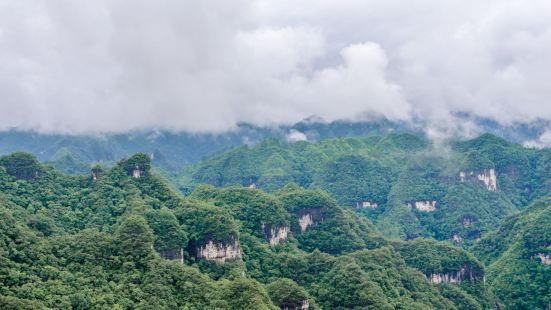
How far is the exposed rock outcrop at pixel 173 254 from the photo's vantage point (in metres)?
74.7

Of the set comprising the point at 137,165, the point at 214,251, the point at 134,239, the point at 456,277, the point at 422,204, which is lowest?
the point at 456,277

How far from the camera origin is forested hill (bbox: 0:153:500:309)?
62.1 m

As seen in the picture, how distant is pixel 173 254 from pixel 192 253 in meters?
5.41

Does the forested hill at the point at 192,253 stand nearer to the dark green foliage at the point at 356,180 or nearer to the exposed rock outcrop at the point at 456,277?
the exposed rock outcrop at the point at 456,277

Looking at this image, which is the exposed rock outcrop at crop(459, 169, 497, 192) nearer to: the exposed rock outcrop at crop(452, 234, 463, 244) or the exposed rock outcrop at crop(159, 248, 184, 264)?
the exposed rock outcrop at crop(452, 234, 463, 244)

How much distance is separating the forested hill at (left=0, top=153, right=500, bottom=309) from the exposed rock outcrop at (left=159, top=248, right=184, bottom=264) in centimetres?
15

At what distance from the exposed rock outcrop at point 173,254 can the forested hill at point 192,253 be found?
6.0 inches

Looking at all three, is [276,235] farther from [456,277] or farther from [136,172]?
[456,277]

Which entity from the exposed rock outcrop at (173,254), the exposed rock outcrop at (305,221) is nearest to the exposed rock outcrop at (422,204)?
the exposed rock outcrop at (305,221)

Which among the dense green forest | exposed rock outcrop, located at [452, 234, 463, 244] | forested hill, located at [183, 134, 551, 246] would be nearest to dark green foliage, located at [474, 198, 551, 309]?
the dense green forest

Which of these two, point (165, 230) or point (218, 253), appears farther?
point (218, 253)

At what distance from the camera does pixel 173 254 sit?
75.7 metres

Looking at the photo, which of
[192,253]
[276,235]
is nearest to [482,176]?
[276,235]

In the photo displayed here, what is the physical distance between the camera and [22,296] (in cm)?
5712
